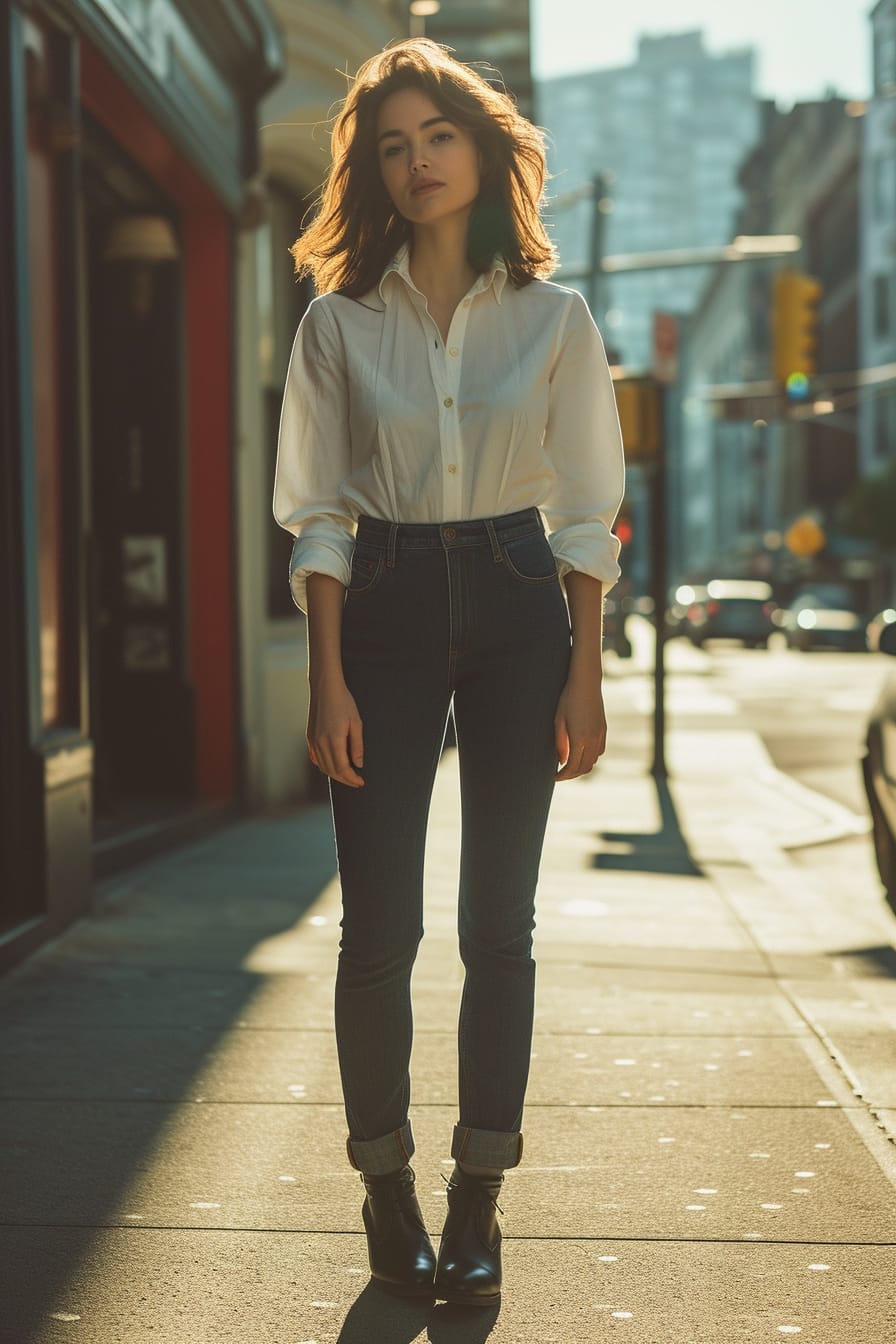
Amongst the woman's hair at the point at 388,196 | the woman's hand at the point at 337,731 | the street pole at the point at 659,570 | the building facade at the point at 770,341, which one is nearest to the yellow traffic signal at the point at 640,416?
the street pole at the point at 659,570

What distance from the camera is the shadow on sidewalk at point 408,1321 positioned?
119 inches

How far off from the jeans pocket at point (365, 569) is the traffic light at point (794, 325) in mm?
16936

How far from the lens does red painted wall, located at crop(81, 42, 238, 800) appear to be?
9992 millimetres

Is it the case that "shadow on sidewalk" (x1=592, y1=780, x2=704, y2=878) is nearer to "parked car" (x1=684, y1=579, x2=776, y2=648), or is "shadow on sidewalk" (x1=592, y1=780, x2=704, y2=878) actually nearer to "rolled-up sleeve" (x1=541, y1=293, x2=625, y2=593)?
"rolled-up sleeve" (x1=541, y1=293, x2=625, y2=593)

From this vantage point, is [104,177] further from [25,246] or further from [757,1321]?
[757,1321]

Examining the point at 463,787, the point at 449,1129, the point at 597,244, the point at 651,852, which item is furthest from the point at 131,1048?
the point at 597,244

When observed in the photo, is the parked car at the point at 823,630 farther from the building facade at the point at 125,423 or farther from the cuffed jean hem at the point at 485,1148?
the cuffed jean hem at the point at 485,1148

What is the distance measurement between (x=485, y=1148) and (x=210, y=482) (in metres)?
7.15

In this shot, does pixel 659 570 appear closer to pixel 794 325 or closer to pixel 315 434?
pixel 794 325

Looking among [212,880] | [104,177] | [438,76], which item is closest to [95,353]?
[104,177]

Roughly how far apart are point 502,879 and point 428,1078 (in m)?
1.57

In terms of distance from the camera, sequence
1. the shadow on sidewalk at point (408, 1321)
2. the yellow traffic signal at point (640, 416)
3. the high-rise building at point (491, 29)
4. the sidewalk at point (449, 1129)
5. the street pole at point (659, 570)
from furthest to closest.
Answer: the high-rise building at point (491, 29), the street pole at point (659, 570), the yellow traffic signal at point (640, 416), the sidewalk at point (449, 1129), the shadow on sidewalk at point (408, 1321)

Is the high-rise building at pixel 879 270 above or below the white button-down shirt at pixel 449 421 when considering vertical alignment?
above

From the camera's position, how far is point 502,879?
3.15 m
